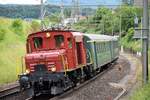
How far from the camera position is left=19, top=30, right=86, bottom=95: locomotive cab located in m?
20.7

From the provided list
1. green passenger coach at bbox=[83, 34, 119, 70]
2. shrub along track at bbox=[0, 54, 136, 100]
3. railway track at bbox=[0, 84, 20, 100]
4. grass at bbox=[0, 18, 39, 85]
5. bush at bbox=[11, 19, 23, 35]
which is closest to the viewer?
shrub along track at bbox=[0, 54, 136, 100]

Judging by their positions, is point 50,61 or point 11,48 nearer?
point 50,61

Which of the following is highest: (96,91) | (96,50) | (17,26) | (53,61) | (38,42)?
(38,42)

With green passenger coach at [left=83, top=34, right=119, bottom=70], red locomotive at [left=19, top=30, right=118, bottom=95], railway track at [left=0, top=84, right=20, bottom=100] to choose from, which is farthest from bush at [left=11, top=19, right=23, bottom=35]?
red locomotive at [left=19, top=30, right=118, bottom=95]

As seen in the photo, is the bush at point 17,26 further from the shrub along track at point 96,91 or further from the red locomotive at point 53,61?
the red locomotive at point 53,61

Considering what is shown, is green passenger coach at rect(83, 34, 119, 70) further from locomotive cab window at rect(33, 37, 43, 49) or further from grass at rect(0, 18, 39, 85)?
grass at rect(0, 18, 39, 85)

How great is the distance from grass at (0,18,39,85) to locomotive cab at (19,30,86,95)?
662 centimetres

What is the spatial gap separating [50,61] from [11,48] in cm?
2465

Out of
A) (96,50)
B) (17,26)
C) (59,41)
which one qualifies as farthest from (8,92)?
(17,26)

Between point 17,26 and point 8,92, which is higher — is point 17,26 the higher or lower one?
the higher one

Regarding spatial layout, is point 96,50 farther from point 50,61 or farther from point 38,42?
point 50,61

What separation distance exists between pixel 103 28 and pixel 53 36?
8457 centimetres

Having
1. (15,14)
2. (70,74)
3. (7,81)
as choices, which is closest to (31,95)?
(70,74)

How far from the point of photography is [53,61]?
20.9 metres
